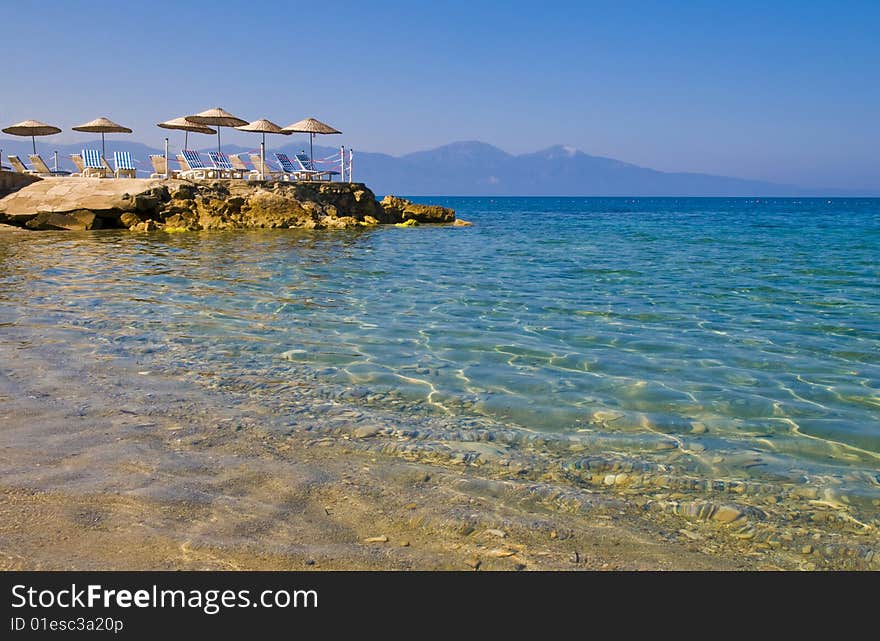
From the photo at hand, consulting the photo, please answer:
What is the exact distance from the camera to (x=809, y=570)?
276 cm

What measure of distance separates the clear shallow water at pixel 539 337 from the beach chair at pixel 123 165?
468 inches

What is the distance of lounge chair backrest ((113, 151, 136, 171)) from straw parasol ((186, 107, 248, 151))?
2839mm

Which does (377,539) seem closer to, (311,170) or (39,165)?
(311,170)

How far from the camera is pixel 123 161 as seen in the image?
84.1 feet

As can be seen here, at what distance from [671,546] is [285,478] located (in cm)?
Answer: 188

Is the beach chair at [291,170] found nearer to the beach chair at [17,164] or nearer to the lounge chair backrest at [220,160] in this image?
the lounge chair backrest at [220,160]

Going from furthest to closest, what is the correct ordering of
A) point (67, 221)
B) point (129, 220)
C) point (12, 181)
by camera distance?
point (12, 181), point (129, 220), point (67, 221)

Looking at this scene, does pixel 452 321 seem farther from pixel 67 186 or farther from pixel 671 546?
pixel 67 186

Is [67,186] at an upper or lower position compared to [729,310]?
upper

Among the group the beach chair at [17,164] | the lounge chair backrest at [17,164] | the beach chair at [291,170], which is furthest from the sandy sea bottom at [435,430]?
the lounge chair backrest at [17,164]

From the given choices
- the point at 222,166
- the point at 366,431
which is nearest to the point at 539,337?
the point at 366,431

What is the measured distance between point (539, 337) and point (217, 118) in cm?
2187
